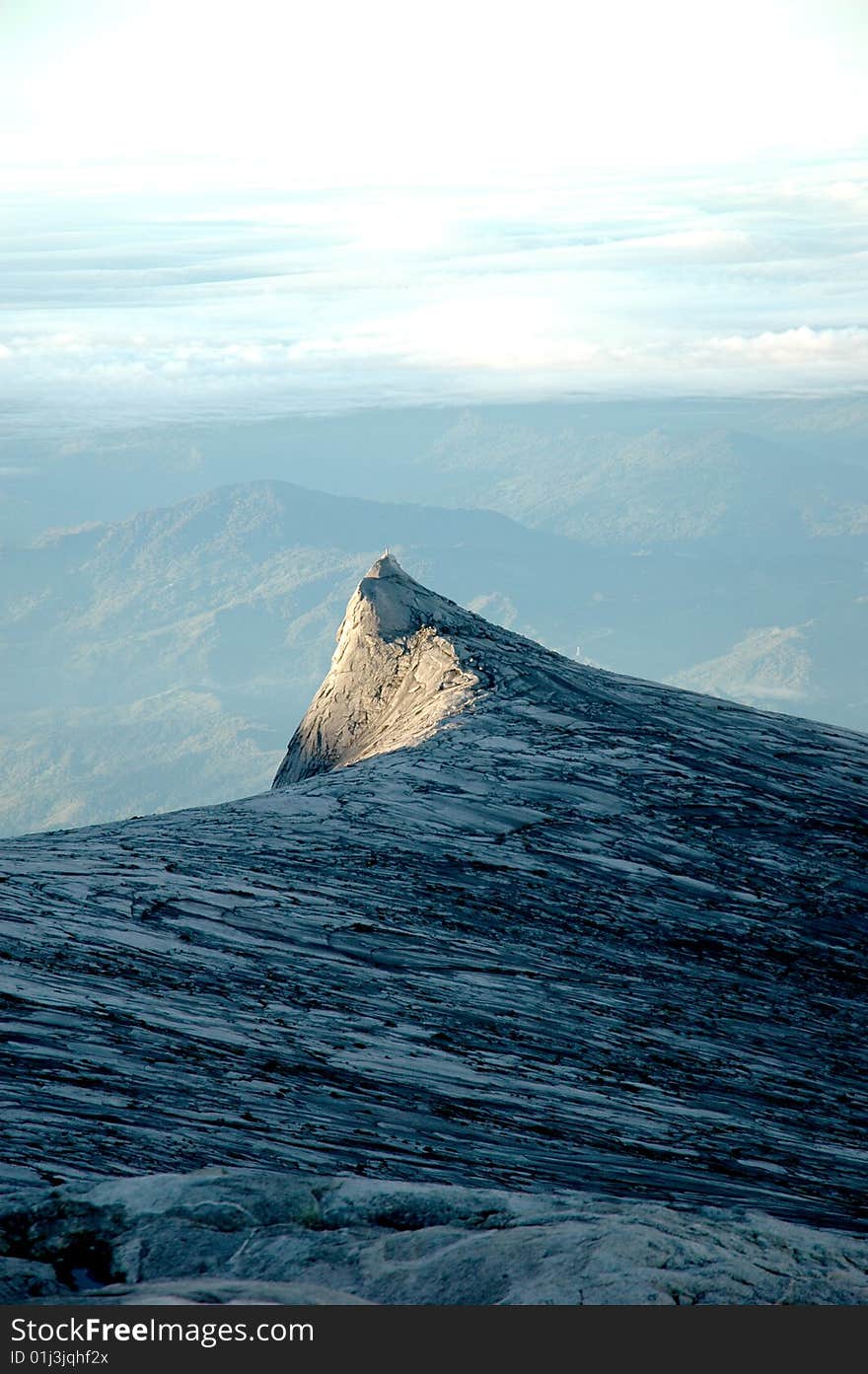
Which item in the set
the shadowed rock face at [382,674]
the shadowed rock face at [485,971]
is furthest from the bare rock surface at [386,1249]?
the shadowed rock face at [382,674]

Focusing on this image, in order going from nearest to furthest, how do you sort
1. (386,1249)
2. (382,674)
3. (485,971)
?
(386,1249)
(485,971)
(382,674)

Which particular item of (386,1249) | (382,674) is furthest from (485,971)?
(382,674)

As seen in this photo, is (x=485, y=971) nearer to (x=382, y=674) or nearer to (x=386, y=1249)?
(x=386, y=1249)

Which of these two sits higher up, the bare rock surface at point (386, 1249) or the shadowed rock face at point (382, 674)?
the shadowed rock face at point (382, 674)

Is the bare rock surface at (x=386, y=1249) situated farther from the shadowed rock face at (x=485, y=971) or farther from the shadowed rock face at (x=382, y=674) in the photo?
the shadowed rock face at (x=382, y=674)

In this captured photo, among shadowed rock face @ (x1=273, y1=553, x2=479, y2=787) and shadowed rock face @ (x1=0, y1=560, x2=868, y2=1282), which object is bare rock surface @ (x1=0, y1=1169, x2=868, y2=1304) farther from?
shadowed rock face @ (x1=273, y1=553, x2=479, y2=787)

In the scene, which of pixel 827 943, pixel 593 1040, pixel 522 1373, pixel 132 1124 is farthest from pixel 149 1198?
pixel 827 943

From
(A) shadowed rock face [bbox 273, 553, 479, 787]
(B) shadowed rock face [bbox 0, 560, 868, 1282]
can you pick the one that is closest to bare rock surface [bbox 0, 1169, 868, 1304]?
(B) shadowed rock face [bbox 0, 560, 868, 1282]
